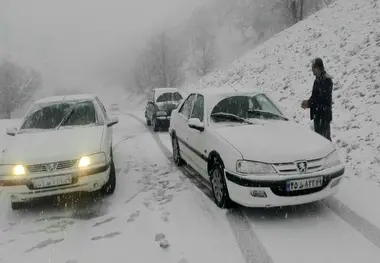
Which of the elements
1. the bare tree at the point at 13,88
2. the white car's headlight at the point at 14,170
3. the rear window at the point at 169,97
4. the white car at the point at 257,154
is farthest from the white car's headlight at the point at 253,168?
the bare tree at the point at 13,88

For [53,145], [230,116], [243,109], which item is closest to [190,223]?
[230,116]

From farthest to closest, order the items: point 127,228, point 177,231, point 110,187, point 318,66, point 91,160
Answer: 1. point 318,66
2. point 110,187
3. point 91,160
4. point 127,228
5. point 177,231

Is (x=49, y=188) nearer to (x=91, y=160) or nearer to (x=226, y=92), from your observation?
(x=91, y=160)

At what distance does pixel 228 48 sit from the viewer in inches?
2594

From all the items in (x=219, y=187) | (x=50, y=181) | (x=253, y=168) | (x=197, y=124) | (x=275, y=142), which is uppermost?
(x=197, y=124)

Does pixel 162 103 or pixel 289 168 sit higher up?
pixel 162 103

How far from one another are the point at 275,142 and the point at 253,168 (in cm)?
56

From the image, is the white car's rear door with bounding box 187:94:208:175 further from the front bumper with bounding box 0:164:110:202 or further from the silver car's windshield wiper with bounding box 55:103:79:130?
the silver car's windshield wiper with bounding box 55:103:79:130

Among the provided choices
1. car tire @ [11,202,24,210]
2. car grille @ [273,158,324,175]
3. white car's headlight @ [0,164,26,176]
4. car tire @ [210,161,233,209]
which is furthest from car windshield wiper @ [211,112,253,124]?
car tire @ [11,202,24,210]

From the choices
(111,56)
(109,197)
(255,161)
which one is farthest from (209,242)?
(111,56)

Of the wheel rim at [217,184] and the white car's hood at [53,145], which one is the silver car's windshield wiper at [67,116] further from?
the wheel rim at [217,184]

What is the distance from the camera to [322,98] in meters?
6.10

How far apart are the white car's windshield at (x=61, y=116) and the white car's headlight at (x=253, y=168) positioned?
329cm

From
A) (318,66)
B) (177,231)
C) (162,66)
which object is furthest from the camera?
(162,66)
